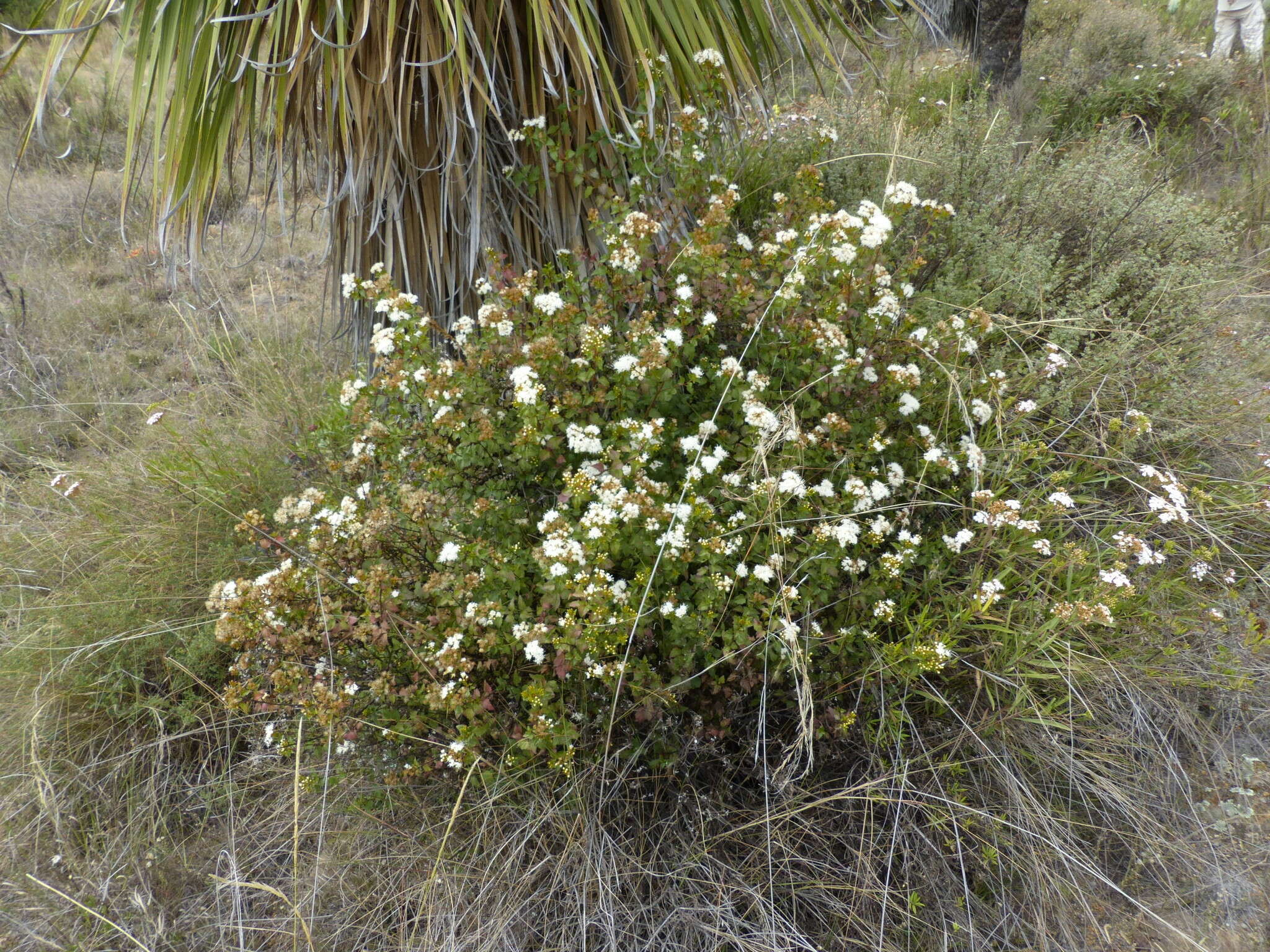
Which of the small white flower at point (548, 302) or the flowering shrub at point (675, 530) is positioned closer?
the flowering shrub at point (675, 530)

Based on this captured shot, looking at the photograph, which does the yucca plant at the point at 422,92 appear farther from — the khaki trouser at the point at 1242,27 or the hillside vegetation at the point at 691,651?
the khaki trouser at the point at 1242,27

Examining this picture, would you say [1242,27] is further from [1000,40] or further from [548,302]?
[548,302]

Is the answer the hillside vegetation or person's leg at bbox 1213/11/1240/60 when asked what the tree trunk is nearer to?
person's leg at bbox 1213/11/1240/60

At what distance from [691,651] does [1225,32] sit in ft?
23.8

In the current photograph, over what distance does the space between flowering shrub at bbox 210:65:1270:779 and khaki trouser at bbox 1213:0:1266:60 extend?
5.75 meters

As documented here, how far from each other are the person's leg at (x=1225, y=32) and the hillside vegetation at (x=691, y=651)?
198 inches

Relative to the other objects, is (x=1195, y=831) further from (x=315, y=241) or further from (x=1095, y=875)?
(x=315, y=241)

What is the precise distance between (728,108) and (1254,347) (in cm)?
207

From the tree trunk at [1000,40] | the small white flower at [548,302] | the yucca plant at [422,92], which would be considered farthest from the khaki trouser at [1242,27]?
the small white flower at [548,302]

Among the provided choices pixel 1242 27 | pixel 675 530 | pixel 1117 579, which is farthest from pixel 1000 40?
pixel 675 530

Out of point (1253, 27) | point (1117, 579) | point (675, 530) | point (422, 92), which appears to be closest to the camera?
point (675, 530)

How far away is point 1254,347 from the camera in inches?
104

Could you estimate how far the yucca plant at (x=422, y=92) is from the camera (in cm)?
196

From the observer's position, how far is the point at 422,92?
7.14 ft
